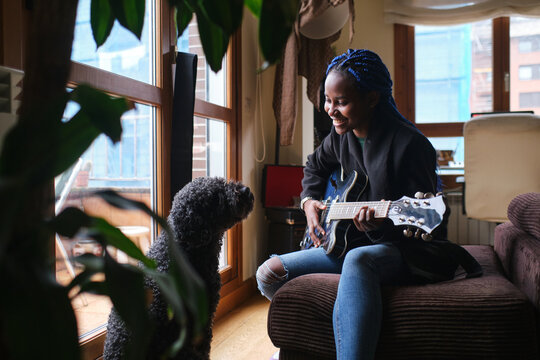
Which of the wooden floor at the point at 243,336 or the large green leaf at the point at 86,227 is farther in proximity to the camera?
the wooden floor at the point at 243,336

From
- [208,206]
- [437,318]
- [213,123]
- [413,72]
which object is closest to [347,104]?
[208,206]

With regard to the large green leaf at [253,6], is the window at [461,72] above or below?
above

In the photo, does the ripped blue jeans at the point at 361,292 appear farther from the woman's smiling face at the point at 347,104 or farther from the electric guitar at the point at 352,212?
the woman's smiling face at the point at 347,104

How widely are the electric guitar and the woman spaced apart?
3 centimetres

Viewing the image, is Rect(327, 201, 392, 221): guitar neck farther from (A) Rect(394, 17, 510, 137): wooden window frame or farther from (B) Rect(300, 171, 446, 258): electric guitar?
(A) Rect(394, 17, 510, 137): wooden window frame

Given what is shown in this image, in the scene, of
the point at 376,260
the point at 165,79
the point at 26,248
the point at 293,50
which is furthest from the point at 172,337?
the point at 293,50

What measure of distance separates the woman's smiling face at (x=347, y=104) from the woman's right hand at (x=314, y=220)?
283 millimetres

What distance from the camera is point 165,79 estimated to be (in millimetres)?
1811

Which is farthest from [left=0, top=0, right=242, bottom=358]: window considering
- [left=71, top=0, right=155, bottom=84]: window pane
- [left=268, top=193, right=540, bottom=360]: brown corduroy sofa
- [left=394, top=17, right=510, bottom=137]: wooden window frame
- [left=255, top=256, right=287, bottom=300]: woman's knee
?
[left=394, top=17, right=510, bottom=137]: wooden window frame

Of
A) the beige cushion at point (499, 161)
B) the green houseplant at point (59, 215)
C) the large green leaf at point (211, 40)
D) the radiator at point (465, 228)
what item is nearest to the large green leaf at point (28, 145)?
the green houseplant at point (59, 215)

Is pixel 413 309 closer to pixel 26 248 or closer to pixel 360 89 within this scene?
pixel 360 89

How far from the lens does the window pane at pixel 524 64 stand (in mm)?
3508

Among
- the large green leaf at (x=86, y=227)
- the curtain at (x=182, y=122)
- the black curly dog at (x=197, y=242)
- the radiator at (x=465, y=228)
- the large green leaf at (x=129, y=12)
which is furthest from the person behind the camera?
the radiator at (x=465, y=228)

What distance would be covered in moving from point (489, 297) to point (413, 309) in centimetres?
20
